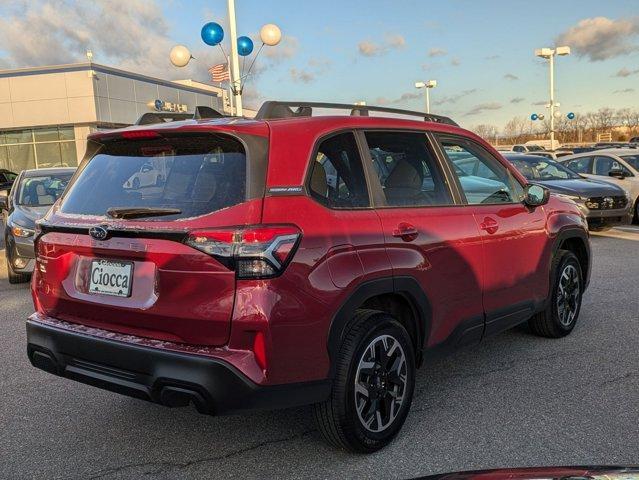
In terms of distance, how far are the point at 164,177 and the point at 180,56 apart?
42.8ft

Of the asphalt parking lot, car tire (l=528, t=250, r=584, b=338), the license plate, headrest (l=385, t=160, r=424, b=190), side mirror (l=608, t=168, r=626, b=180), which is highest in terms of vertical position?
headrest (l=385, t=160, r=424, b=190)

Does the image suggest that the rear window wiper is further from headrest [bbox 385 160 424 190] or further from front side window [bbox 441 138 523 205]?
front side window [bbox 441 138 523 205]

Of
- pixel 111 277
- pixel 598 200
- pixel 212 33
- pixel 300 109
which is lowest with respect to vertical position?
pixel 598 200

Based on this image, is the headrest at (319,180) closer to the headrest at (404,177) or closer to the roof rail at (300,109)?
the roof rail at (300,109)

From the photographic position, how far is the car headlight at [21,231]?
7.63 meters

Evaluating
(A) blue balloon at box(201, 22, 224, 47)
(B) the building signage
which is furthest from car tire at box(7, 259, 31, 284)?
(B) the building signage

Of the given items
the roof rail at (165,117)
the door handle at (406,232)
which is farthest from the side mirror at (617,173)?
the roof rail at (165,117)

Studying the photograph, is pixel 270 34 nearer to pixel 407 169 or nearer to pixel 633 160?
pixel 633 160

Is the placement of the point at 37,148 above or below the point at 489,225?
above

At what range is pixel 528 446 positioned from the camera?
10.5 feet

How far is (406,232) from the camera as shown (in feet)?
10.9

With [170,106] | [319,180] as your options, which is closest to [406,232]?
[319,180]

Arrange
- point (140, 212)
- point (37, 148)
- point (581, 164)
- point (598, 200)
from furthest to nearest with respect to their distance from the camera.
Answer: point (37, 148)
point (581, 164)
point (598, 200)
point (140, 212)

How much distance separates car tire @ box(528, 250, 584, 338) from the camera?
492cm
